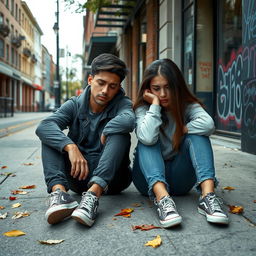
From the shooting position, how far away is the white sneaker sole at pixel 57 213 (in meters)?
2.15

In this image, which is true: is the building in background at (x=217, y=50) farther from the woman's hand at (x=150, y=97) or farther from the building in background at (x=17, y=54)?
the building in background at (x=17, y=54)

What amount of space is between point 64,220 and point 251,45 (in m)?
3.82

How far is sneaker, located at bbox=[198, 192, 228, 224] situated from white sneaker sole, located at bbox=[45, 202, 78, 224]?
91 centimetres

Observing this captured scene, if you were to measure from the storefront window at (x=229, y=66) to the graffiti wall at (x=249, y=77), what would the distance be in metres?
1.06

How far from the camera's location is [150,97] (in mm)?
2619

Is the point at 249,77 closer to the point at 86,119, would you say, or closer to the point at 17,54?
the point at 86,119

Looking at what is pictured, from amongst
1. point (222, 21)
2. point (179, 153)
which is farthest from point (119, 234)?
point (222, 21)

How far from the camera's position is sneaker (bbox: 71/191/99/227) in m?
2.10

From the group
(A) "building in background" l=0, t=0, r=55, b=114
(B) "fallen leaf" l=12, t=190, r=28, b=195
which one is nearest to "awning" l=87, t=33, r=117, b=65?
(A) "building in background" l=0, t=0, r=55, b=114

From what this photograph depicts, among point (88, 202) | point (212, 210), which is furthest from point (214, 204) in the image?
point (88, 202)

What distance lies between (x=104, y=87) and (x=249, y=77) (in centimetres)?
295

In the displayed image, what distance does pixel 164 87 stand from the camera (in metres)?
2.58

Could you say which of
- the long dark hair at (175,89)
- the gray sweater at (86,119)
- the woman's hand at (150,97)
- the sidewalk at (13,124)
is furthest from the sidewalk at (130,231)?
the sidewalk at (13,124)

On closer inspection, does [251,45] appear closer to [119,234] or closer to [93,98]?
[93,98]
